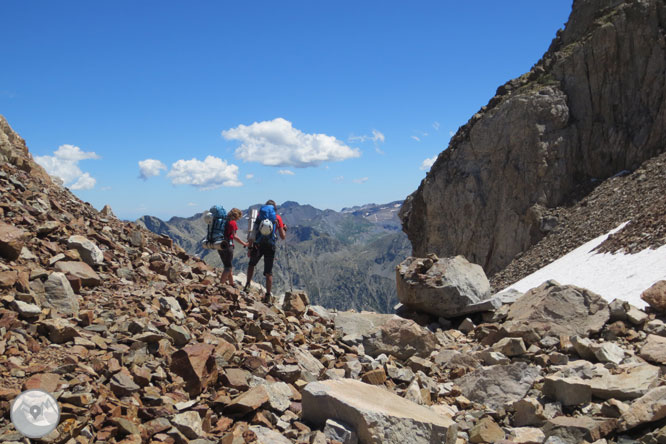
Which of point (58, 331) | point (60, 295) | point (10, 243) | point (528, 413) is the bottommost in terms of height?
point (528, 413)

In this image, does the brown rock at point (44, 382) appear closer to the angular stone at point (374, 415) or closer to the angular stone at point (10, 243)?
the angular stone at point (374, 415)

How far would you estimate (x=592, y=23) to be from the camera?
44.5m

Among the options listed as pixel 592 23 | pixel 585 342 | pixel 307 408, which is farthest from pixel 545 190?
pixel 307 408

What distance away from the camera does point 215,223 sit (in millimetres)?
13531

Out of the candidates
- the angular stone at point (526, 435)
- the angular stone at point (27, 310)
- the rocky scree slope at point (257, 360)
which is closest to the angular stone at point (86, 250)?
the rocky scree slope at point (257, 360)

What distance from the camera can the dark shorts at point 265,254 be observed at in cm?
1351

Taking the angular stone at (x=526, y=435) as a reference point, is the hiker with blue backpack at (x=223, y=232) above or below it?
above

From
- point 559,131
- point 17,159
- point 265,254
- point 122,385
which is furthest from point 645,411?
point 559,131

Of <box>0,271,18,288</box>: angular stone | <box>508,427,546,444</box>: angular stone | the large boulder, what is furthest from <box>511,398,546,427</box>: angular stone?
<box>0,271,18,288</box>: angular stone

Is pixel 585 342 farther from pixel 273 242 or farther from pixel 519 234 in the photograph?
pixel 519 234

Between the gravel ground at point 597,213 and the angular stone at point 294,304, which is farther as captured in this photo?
the gravel ground at point 597,213

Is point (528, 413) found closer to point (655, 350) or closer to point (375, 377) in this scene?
point (375, 377)

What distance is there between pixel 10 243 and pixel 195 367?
4.63m

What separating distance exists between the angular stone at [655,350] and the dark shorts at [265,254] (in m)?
9.36
